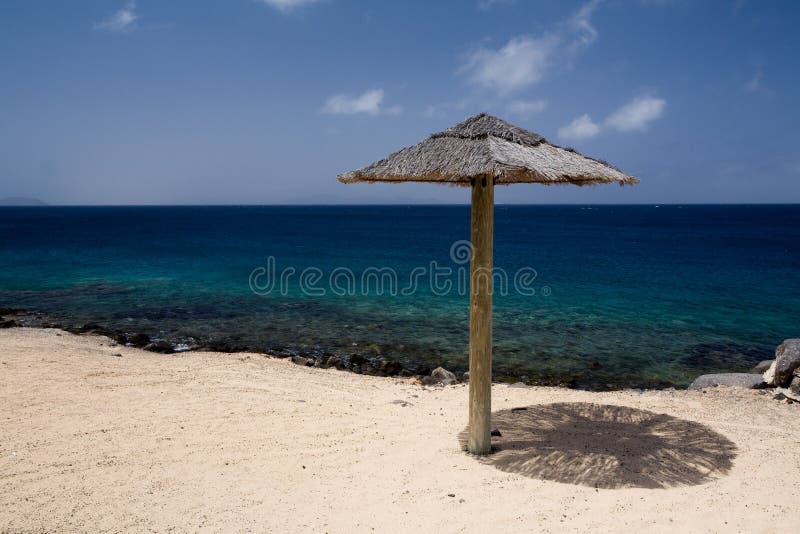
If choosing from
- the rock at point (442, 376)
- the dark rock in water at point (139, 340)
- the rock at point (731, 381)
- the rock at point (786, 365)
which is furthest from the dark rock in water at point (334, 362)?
the rock at point (786, 365)

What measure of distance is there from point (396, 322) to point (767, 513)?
12.1m

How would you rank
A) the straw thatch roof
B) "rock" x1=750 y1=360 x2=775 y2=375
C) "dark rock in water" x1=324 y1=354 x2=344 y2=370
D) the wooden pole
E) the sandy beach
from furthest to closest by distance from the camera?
"dark rock in water" x1=324 y1=354 x2=344 y2=370
"rock" x1=750 y1=360 x2=775 y2=375
the wooden pole
the straw thatch roof
the sandy beach

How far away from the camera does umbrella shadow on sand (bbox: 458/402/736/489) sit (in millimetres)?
5324

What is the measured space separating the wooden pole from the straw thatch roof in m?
0.31

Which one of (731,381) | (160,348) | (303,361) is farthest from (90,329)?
(731,381)

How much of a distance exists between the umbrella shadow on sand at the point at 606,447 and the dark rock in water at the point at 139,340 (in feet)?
31.7

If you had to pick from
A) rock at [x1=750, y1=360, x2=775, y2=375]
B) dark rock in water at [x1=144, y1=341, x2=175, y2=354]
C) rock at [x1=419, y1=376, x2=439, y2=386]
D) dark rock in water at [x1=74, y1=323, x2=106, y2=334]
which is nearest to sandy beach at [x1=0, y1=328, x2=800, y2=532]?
rock at [x1=419, y1=376, x2=439, y2=386]

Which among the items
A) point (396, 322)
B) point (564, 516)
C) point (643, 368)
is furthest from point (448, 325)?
point (564, 516)

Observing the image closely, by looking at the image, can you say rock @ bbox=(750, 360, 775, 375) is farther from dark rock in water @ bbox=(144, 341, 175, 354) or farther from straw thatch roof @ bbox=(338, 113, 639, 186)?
dark rock in water @ bbox=(144, 341, 175, 354)

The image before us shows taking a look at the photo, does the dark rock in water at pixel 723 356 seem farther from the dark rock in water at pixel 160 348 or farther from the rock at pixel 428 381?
the dark rock in water at pixel 160 348

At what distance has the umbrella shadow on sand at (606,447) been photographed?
210 inches

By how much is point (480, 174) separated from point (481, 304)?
4.56 feet

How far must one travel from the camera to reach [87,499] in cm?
483

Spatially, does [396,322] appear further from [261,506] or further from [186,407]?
[261,506]
